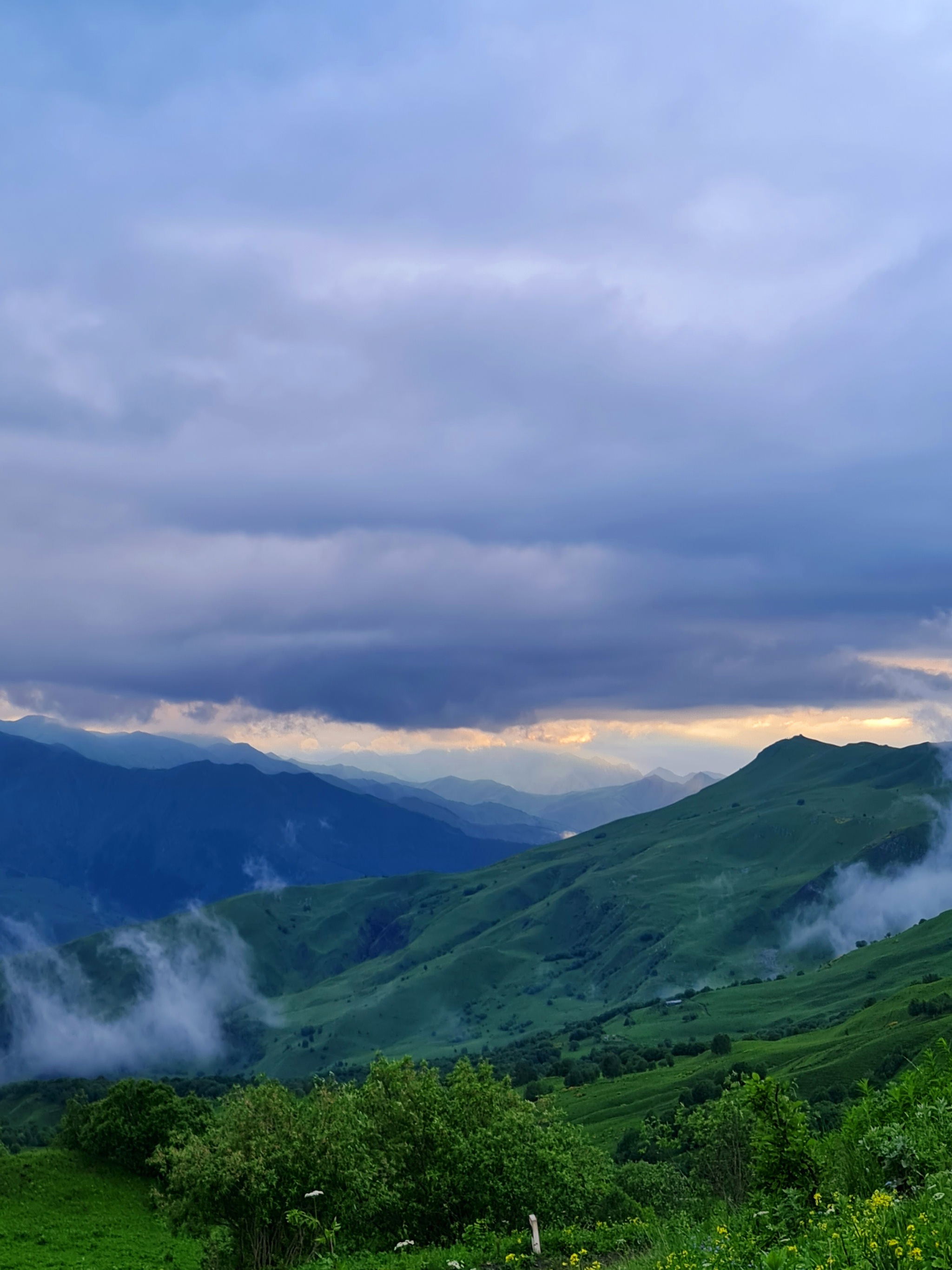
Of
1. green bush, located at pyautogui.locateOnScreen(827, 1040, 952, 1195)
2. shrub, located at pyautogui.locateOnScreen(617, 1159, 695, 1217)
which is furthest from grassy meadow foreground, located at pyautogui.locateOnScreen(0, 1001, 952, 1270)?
shrub, located at pyautogui.locateOnScreen(617, 1159, 695, 1217)

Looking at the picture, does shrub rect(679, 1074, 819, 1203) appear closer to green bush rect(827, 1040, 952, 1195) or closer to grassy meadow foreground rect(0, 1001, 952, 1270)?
grassy meadow foreground rect(0, 1001, 952, 1270)

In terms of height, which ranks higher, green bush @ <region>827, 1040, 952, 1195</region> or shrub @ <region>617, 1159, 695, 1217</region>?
green bush @ <region>827, 1040, 952, 1195</region>

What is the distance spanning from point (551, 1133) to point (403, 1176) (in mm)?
9891

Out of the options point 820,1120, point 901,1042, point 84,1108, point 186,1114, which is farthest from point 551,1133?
point 901,1042

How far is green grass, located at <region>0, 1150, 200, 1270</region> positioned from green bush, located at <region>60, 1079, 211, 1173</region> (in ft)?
5.80

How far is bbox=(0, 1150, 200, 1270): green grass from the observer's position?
7231 centimetres

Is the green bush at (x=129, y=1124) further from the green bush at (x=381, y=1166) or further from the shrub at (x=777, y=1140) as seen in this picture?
the shrub at (x=777, y=1140)

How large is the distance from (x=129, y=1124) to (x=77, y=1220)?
16.2 meters

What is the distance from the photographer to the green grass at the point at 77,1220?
72312 millimetres

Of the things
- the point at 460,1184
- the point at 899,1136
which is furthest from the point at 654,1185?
the point at 899,1136

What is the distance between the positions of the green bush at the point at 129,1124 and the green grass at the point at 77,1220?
177cm

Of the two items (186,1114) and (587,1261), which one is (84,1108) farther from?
(587,1261)

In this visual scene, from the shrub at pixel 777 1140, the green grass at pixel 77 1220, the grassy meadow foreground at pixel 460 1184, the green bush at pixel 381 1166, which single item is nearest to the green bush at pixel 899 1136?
the grassy meadow foreground at pixel 460 1184

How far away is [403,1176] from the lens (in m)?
56.0
